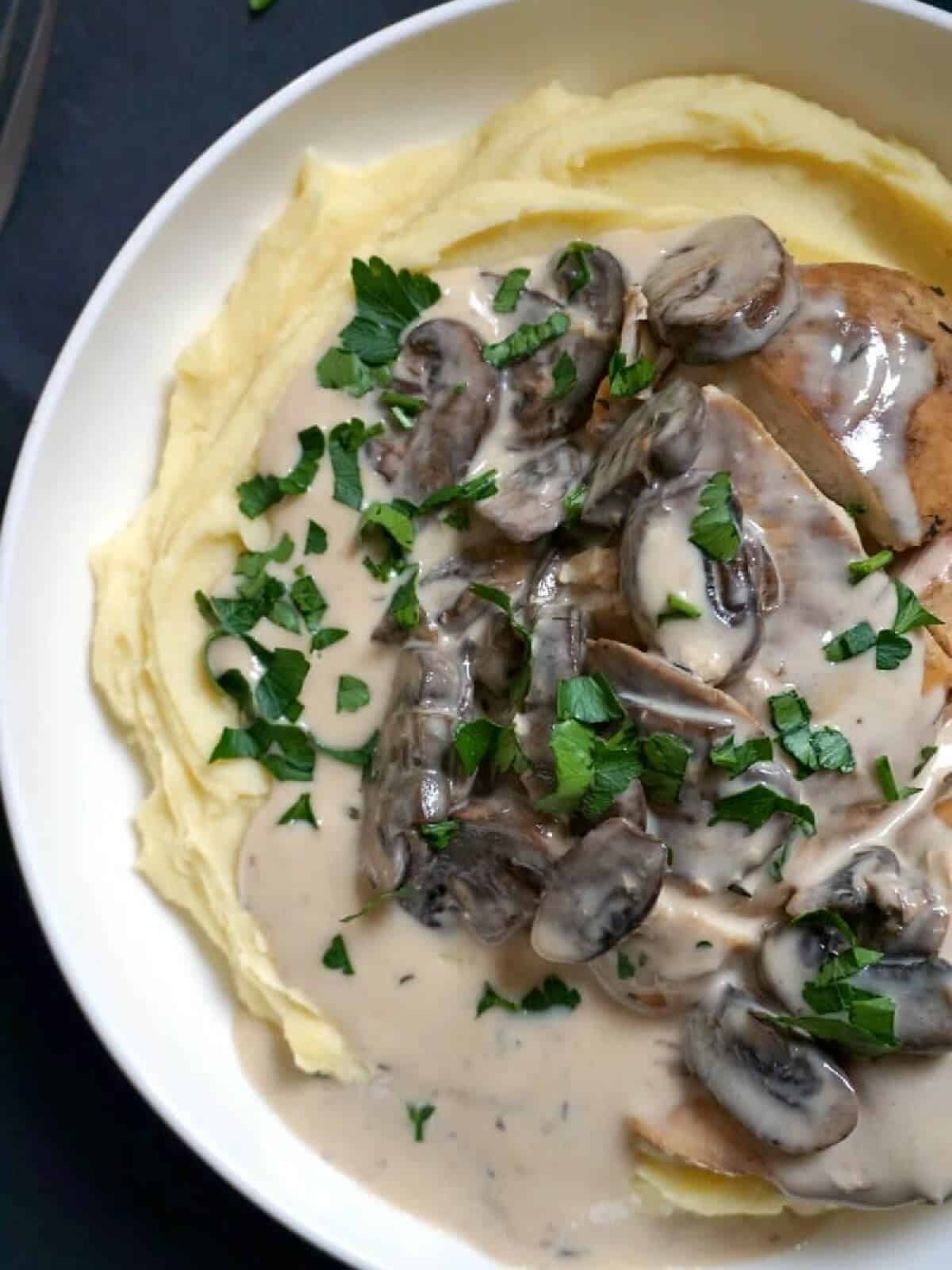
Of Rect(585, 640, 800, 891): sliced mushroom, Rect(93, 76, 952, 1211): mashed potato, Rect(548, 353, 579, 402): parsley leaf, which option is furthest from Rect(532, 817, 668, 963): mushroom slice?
Rect(548, 353, 579, 402): parsley leaf

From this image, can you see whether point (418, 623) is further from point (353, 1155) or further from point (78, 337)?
point (353, 1155)

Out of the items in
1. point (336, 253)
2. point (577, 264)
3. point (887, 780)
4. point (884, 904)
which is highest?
point (577, 264)

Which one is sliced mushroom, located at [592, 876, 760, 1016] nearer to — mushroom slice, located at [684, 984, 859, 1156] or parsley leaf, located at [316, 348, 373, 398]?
mushroom slice, located at [684, 984, 859, 1156]

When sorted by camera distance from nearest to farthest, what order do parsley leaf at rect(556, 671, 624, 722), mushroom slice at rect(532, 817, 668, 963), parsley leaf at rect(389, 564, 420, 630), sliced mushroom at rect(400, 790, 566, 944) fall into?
mushroom slice at rect(532, 817, 668, 963)
parsley leaf at rect(556, 671, 624, 722)
sliced mushroom at rect(400, 790, 566, 944)
parsley leaf at rect(389, 564, 420, 630)

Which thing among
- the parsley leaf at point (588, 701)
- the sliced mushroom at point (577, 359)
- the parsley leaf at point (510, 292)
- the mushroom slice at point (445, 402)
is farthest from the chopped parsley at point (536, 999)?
the parsley leaf at point (510, 292)

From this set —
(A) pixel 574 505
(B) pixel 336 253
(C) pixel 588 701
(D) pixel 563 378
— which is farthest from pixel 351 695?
(B) pixel 336 253

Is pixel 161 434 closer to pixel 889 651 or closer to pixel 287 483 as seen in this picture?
pixel 287 483
